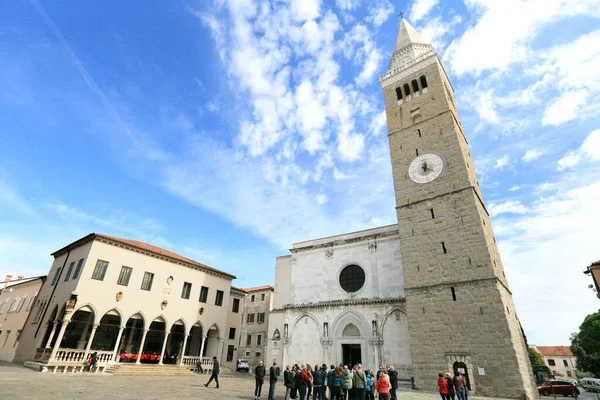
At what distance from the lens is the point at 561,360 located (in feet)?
246

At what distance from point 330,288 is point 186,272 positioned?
12249mm

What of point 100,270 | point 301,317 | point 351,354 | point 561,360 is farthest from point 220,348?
point 561,360

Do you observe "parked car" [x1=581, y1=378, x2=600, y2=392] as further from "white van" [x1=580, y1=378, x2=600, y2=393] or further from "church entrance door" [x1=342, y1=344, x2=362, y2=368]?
"church entrance door" [x1=342, y1=344, x2=362, y2=368]

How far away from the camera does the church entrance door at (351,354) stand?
74.4 feet

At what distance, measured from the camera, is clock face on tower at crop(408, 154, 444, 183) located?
22.2 meters

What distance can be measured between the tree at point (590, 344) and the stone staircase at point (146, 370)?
45361 mm

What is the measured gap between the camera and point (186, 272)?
26.2m

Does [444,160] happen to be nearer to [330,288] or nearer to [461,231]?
[461,231]

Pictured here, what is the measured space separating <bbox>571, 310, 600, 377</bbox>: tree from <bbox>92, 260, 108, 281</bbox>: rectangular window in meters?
51.7

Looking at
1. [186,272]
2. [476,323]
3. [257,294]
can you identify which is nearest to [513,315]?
[476,323]

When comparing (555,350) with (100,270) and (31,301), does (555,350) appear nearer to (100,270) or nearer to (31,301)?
(100,270)

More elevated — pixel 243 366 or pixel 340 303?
pixel 340 303

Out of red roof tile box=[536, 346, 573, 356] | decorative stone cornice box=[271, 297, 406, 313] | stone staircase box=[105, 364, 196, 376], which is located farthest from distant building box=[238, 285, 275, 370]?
red roof tile box=[536, 346, 573, 356]

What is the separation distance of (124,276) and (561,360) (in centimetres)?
9871
